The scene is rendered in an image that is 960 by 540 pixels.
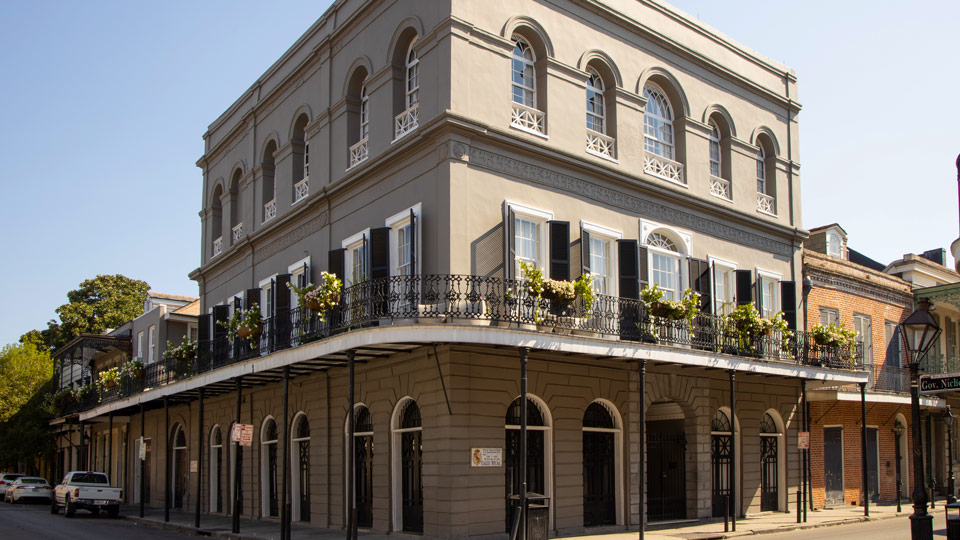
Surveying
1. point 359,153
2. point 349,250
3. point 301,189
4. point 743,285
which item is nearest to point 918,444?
point 743,285

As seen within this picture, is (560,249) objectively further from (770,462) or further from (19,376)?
(19,376)

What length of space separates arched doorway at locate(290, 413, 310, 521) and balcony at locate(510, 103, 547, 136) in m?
8.66

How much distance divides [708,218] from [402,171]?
314 inches

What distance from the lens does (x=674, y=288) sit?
19.4 m

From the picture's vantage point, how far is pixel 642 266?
18047 mm

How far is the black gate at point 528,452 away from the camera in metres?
15.7

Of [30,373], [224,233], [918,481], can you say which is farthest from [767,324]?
[30,373]

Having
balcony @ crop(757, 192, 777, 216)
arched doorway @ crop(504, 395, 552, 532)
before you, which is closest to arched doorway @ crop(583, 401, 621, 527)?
arched doorway @ crop(504, 395, 552, 532)

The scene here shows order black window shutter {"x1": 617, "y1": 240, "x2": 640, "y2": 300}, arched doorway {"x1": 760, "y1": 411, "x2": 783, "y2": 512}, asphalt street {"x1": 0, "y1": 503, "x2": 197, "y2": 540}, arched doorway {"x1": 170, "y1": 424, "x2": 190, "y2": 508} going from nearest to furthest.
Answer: black window shutter {"x1": 617, "y1": 240, "x2": 640, "y2": 300}
asphalt street {"x1": 0, "y1": 503, "x2": 197, "y2": 540}
arched doorway {"x1": 760, "y1": 411, "x2": 783, "y2": 512}
arched doorway {"x1": 170, "y1": 424, "x2": 190, "y2": 508}

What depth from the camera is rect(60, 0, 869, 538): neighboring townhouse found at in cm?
1527

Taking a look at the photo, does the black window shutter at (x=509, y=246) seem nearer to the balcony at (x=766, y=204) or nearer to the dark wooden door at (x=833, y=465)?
the balcony at (x=766, y=204)

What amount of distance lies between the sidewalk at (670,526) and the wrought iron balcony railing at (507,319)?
363 centimetres

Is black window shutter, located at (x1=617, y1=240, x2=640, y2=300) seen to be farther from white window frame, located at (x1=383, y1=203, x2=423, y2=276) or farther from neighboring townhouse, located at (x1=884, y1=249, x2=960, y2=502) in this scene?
neighboring townhouse, located at (x1=884, y1=249, x2=960, y2=502)

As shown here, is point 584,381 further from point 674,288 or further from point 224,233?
point 224,233
